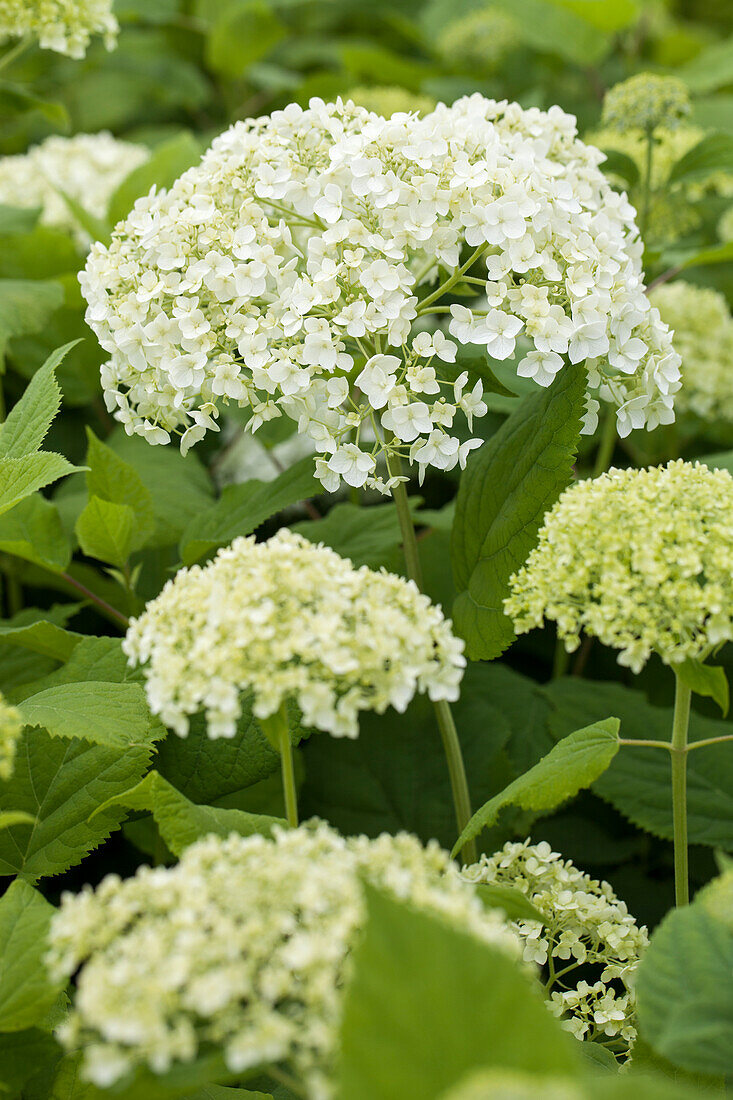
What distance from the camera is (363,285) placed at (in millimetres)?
1221

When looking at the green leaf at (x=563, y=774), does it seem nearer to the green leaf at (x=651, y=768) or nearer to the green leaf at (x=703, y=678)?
the green leaf at (x=703, y=678)

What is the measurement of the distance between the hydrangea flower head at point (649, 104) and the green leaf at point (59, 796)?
1.46m

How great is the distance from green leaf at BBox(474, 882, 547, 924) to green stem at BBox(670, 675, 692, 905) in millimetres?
218

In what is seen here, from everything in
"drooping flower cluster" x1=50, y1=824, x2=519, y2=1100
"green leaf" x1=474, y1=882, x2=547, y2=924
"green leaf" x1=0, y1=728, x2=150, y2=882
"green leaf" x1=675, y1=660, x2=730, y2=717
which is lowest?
"green leaf" x1=0, y1=728, x2=150, y2=882

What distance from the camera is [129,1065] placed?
2.39 feet

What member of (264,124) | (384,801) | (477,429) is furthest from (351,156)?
(384,801)

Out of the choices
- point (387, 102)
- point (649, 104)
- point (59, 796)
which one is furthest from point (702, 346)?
point (59, 796)

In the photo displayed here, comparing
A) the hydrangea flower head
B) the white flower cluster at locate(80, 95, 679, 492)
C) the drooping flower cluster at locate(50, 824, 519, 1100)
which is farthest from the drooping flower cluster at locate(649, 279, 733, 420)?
the drooping flower cluster at locate(50, 824, 519, 1100)

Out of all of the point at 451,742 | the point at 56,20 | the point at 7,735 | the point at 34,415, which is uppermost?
the point at 56,20

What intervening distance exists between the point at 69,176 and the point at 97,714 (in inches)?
74.9

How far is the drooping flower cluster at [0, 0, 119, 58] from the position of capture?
1848 mm

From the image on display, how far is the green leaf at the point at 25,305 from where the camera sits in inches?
71.5

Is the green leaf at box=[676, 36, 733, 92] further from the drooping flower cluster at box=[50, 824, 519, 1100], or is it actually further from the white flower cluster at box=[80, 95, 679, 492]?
the drooping flower cluster at box=[50, 824, 519, 1100]

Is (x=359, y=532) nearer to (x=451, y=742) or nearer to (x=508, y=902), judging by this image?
(x=451, y=742)
